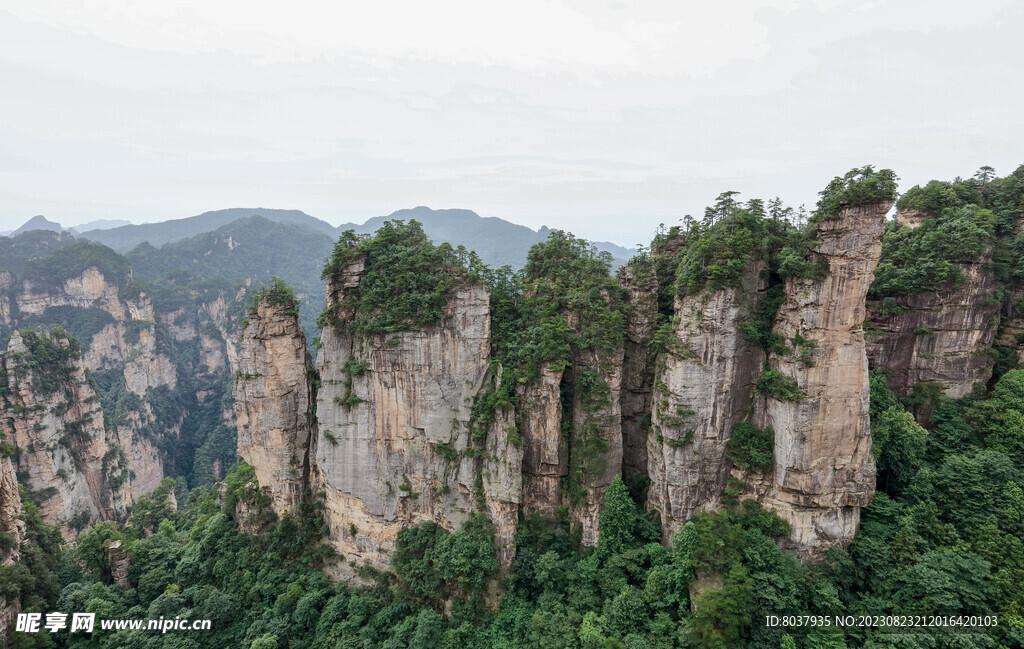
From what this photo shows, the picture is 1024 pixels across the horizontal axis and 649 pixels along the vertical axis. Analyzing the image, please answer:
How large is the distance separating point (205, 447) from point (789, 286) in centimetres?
7998

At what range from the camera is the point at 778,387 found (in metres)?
18.3

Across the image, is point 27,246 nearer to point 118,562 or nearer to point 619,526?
point 118,562

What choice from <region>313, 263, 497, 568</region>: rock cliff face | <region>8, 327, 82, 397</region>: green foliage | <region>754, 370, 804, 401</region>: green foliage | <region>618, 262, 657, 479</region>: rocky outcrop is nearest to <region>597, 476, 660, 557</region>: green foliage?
<region>618, 262, 657, 479</region>: rocky outcrop

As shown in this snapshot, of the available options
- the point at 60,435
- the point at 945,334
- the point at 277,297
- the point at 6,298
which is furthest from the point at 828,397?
the point at 6,298

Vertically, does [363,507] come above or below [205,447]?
above

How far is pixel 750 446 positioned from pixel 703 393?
10.8 feet

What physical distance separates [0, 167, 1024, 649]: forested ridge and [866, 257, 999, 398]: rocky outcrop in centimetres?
28

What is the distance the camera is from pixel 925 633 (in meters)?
14.9

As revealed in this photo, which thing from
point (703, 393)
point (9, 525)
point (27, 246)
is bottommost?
point (9, 525)

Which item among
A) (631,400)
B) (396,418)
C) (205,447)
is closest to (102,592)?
(396,418)

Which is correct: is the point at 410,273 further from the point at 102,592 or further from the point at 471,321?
the point at 102,592

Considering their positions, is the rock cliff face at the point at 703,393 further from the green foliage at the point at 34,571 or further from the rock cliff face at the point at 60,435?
the rock cliff face at the point at 60,435

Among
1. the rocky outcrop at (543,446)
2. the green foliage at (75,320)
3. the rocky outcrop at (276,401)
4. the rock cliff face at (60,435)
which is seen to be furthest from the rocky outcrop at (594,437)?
the green foliage at (75,320)

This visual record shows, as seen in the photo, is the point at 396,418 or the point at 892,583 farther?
the point at 396,418
